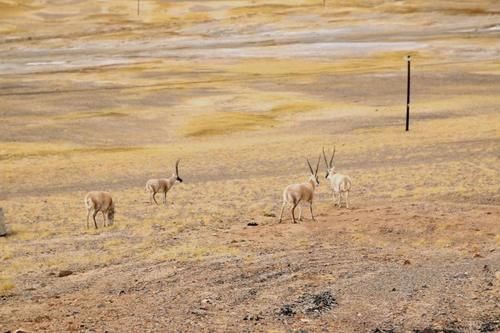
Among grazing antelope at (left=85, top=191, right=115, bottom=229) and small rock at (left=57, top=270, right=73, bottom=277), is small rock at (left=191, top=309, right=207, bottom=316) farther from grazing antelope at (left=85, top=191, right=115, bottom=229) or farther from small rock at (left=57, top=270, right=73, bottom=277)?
grazing antelope at (left=85, top=191, right=115, bottom=229)

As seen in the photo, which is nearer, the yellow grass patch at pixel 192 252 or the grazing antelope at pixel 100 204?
the yellow grass patch at pixel 192 252

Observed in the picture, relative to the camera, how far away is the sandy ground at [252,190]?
603 inches

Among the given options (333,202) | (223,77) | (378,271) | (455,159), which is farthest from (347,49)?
(378,271)

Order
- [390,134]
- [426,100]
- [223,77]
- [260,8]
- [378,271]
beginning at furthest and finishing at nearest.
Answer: [260,8], [223,77], [426,100], [390,134], [378,271]

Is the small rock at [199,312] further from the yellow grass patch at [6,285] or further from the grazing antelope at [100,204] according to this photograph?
the grazing antelope at [100,204]

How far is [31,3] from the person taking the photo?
158000 millimetres

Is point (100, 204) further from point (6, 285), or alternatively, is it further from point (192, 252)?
point (6, 285)

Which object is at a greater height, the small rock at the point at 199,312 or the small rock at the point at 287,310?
the small rock at the point at 287,310

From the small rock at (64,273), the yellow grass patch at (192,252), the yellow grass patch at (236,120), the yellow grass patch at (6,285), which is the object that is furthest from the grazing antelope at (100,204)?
the yellow grass patch at (236,120)

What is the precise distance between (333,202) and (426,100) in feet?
103

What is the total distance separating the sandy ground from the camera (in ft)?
50.3

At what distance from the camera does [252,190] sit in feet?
99.8

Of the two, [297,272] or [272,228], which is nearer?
[297,272]

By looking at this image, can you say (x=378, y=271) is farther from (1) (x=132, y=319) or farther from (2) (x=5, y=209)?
(2) (x=5, y=209)
